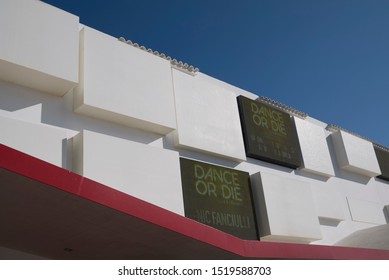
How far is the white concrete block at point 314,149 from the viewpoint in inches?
689

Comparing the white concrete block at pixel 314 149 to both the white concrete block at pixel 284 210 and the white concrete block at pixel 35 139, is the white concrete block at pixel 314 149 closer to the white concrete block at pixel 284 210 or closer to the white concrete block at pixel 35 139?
the white concrete block at pixel 284 210

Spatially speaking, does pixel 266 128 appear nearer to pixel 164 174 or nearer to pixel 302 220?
pixel 302 220

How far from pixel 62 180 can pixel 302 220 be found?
36.5 feet

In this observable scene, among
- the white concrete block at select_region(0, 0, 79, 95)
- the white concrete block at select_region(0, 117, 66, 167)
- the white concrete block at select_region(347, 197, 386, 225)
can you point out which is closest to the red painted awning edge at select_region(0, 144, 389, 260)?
the white concrete block at select_region(0, 117, 66, 167)

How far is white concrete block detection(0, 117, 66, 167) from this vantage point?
9.41m

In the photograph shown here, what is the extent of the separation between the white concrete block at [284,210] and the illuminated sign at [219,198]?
0.38 meters

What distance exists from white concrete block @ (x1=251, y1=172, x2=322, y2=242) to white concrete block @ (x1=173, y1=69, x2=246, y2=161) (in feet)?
4.33

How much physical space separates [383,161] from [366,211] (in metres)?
4.56

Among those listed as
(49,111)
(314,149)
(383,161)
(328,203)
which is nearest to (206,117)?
(49,111)

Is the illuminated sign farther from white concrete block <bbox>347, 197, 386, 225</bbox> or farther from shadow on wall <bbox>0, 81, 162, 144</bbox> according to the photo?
white concrete block <bbox>347, 197, 386, 225</bbox>

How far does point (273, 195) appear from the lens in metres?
14.7

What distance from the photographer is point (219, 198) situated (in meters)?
13.3
